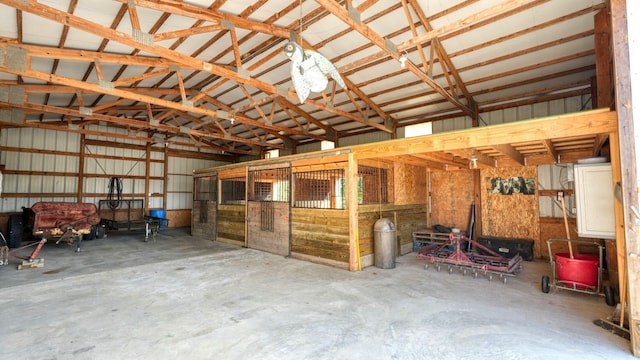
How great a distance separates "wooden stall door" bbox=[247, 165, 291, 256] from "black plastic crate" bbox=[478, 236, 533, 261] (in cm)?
490

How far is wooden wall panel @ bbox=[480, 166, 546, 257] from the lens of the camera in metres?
7.21

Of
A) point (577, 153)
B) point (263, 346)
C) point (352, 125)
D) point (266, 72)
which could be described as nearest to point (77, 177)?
point (266, 72)

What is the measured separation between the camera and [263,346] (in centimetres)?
285

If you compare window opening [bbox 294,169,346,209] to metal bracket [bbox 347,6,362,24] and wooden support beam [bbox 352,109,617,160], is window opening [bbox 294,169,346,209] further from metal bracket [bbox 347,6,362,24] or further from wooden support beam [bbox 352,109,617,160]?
metal bracket [bbox 347,6,362,24]

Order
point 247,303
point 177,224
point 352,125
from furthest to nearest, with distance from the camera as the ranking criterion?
point 177,224, point 352,125, point 247,303

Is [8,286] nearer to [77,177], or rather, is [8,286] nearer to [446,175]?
[77,177]

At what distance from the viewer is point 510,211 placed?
7535 mm

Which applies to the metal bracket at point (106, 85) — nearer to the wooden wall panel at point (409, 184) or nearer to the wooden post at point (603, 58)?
the wooden wall panel at point (409, 184)

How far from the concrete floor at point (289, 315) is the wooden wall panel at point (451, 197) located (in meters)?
2.63

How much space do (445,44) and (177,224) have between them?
12935mm

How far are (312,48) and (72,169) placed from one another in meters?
10.7

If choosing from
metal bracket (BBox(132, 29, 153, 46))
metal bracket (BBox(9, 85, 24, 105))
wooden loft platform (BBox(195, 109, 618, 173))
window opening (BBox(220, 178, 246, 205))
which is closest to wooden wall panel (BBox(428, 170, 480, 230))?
wooden loft platform (BBox(195, 109, 618, 173))

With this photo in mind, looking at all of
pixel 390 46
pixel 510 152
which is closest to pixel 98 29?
Answer: pixel 390 46

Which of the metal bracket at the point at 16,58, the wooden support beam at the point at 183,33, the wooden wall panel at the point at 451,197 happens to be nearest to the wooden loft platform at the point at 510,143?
the wooden wall panel at the point at 451,197
